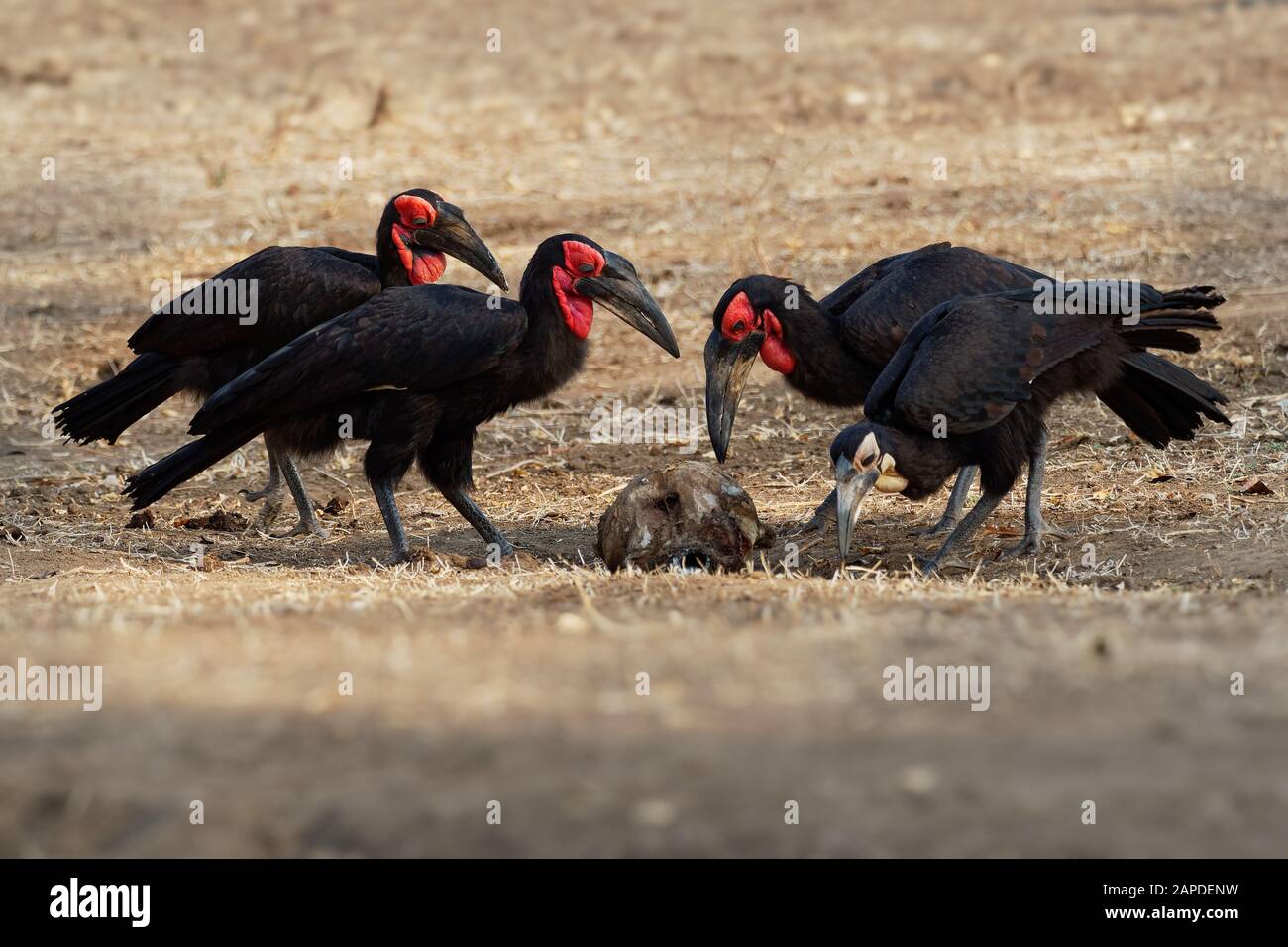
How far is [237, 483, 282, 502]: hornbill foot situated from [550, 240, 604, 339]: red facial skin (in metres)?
2.01

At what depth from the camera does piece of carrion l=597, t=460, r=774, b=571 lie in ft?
21.3

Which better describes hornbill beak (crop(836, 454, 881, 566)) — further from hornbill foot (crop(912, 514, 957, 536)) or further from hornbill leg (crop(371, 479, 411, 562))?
hornbill leg (crop(371, 479, 411, 562))

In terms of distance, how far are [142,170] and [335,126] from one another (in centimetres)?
220

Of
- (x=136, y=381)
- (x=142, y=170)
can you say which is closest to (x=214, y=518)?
(x=136, y=381)

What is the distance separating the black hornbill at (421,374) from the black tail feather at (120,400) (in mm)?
666

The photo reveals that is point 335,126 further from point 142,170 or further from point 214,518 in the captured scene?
point 214,518

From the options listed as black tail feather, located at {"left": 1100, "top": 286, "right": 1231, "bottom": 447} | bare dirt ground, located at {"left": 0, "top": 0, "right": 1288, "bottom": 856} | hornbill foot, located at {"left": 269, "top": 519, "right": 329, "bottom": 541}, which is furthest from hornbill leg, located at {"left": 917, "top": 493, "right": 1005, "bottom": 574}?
hornbill foot, located at {"left": 269, "top": 519, "right": 329, "bottom": 541}

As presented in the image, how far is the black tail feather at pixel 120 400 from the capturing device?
295 inches

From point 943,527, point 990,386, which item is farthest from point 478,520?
point 990,386

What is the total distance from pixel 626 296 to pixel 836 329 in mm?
952

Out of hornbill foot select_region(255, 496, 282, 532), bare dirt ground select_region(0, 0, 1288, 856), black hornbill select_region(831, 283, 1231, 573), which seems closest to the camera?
bare dirt ground select_region(0, 0, 1288, 856)

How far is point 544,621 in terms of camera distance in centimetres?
497

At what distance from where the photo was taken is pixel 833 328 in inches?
284

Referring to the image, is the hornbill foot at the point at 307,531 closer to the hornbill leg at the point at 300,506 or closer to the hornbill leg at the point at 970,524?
the hornbill leg at the point at 300,506
